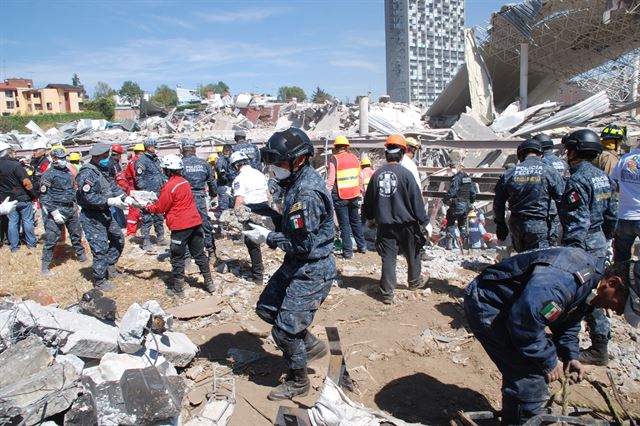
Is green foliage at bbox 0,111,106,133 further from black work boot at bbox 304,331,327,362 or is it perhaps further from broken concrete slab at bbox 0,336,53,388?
black work boot at bbox 304,331,327,362

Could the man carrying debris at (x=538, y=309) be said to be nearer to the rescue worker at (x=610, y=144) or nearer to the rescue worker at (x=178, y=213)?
the rescue worker at (x=610, y=144)

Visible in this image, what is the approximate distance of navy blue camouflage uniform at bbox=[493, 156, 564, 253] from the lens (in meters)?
4.54

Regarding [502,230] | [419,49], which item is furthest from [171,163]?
[419,49]

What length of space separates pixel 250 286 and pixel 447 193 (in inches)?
167

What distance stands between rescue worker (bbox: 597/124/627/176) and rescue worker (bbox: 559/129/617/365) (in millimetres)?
1238

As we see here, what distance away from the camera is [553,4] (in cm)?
1916

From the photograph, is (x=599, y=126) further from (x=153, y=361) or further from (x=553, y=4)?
(x=153, y=361)

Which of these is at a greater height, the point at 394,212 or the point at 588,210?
the point at 588,210

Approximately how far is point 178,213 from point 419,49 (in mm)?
61651

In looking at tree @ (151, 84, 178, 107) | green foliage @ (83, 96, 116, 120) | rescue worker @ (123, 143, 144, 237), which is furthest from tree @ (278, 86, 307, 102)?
rescue worker @ (123, 143, 144, 237)

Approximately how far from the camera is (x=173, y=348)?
4059 millimetres

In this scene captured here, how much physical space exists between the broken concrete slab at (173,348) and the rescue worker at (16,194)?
18.4 ft

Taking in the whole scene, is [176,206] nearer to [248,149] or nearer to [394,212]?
[248,149]

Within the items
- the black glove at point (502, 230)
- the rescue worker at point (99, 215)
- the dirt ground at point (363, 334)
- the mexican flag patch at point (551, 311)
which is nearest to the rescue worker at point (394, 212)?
the dirt ground at point (363, 334)
